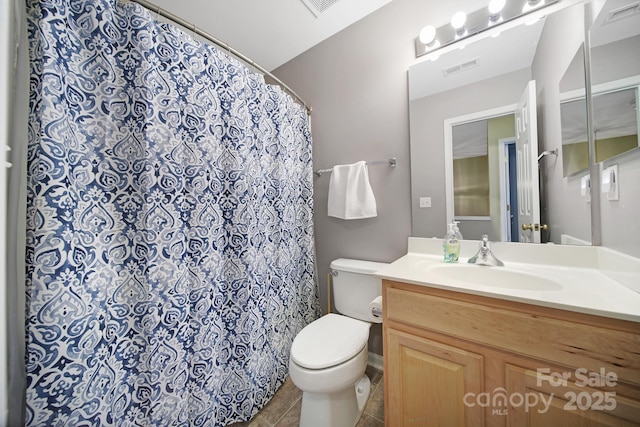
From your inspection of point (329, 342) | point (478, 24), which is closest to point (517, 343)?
point (329, 342)

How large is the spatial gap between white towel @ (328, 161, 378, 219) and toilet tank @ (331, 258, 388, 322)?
1.07 ft

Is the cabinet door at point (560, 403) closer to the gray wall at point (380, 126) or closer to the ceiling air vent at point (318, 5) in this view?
the gray wall at point (380, 126)

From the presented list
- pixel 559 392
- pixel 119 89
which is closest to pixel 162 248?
pixel 119 89

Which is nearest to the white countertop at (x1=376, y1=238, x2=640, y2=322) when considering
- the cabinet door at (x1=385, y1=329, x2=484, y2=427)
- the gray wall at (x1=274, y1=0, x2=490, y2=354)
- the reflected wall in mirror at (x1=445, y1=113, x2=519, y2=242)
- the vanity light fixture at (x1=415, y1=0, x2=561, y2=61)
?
the reflected wall in mirror at (x1=445, y1=113, x2=519, y2=242)

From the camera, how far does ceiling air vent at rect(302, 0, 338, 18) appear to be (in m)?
1.35

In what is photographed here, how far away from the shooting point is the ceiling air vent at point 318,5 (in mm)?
1346

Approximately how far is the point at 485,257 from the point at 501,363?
0.48 metres

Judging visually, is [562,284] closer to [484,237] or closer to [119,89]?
[484,237]

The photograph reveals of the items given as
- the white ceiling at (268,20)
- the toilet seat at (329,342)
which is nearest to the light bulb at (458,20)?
the white ceiling at (268,20)

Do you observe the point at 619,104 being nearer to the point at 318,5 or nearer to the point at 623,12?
the point at 623,12

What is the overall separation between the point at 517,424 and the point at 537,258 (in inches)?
26.8

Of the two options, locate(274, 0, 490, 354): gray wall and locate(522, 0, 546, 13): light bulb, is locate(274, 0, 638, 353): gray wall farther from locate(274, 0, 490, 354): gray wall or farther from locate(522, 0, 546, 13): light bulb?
locate(522, 0, 546, 13): light bulb

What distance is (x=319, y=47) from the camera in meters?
1.70

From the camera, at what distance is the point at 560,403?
62 cm
